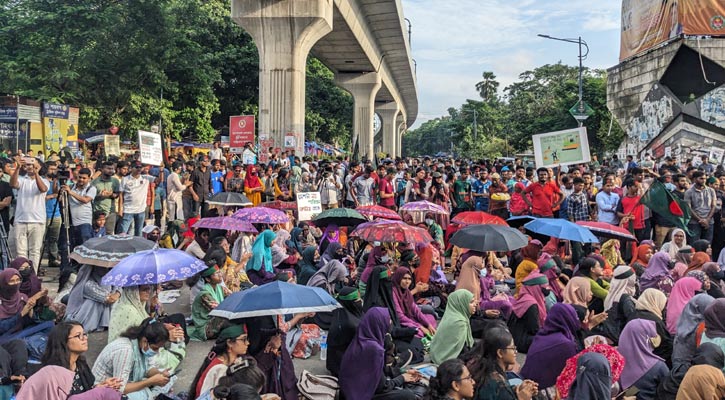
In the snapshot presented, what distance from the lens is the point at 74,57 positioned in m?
27.0

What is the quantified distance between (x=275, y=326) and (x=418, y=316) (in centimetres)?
240

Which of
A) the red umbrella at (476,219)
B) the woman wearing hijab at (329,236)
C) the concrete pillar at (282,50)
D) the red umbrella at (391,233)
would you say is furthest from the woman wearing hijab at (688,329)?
the concrete pillar at (282,50)

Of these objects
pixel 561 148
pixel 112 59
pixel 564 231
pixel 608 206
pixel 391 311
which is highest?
pixel 112 59

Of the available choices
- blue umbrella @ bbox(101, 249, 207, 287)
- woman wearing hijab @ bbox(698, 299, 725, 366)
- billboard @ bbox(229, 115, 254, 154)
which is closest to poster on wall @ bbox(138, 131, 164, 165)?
billboard @ bbox(229, 115, 254, 154)

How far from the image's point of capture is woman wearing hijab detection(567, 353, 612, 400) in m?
3.99

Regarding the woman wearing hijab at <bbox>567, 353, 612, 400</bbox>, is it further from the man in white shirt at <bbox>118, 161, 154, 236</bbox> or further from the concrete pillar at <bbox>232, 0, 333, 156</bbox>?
the concrete pillar at <bbox>232, 0, 333, 156</bbox>

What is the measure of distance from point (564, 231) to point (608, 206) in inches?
120

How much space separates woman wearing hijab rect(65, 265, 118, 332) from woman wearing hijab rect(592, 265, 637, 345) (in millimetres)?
4943

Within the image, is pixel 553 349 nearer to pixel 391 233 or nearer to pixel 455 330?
pixel 455 330

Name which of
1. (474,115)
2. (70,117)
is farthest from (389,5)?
(474,115)

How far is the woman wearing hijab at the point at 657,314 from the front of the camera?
17.5 feet

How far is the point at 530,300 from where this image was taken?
600cm

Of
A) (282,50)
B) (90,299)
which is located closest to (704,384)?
(90,299)

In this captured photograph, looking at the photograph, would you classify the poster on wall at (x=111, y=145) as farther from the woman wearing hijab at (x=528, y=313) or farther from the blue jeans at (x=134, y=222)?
the woman wearing hijab at (x=528, y=313)
